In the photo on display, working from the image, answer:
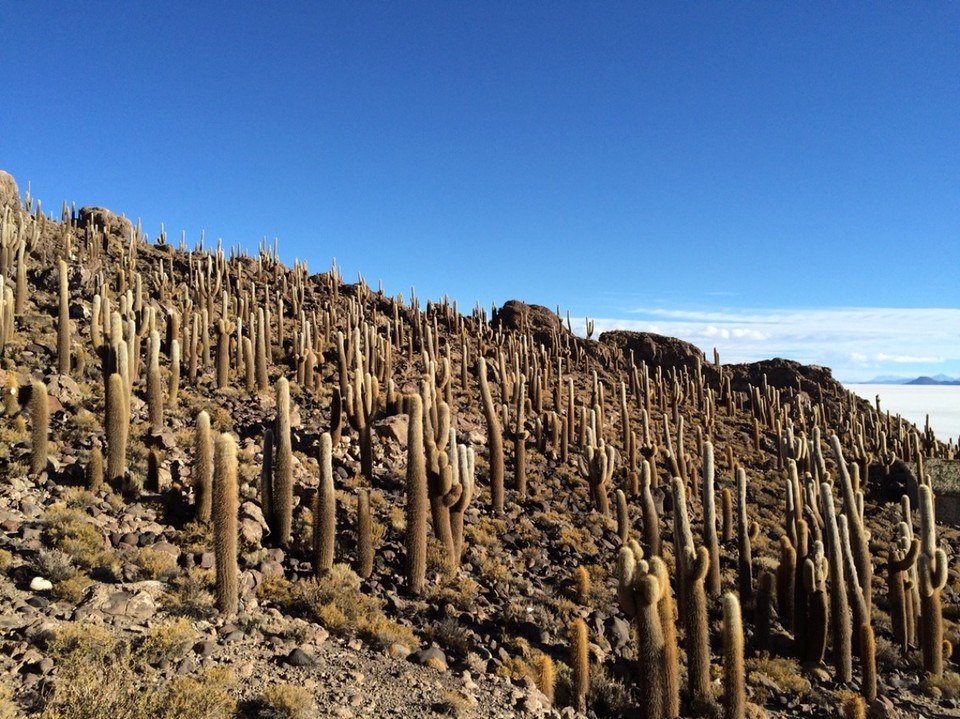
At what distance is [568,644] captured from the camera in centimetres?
1007

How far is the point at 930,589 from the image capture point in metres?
12.0

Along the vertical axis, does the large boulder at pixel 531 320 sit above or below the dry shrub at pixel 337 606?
above

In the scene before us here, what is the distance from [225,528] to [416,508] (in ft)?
10.5

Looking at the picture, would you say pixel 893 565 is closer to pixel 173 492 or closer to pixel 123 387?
pixel 173 492

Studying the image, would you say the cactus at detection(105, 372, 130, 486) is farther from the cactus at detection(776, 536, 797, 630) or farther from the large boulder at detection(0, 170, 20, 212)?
the large boulder at detection(0, 170, 20, 212)

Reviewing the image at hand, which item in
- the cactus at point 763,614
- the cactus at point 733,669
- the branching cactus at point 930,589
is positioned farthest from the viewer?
the branching cactus at point 930,589

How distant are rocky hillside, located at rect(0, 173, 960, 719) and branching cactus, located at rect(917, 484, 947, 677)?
5 cm

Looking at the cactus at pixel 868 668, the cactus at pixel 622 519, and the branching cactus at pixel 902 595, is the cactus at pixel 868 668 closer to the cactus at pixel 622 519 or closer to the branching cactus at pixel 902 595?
the branching cactus at pixel 902 595

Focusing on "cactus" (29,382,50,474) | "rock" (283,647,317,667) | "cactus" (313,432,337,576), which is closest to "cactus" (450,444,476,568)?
"cactus" (313,432,337,576)

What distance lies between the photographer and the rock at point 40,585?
7824 millimetres

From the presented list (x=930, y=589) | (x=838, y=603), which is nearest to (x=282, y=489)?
(x=838, y=603)

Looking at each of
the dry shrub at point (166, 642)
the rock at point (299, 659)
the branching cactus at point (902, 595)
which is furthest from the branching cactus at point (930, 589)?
the dry shrub at point (166, 642)

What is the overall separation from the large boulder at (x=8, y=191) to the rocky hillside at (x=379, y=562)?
Answer: 1137cm

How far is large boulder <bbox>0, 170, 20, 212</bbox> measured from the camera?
1187 inches
